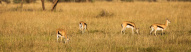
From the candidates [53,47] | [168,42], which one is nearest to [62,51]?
[53,47]

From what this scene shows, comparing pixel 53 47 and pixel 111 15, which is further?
pixel 111 15

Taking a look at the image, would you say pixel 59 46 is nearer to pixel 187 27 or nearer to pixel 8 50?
pixel 8 50

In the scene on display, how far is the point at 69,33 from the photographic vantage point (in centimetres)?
1153

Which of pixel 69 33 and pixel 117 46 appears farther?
pixel 69 33

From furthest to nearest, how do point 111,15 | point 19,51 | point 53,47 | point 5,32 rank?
point 111,15
point 5,32
point 53,47
point 19,51

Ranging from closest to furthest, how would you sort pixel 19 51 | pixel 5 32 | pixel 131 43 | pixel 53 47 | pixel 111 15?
pixel 19 51, pixel 53 47, pixel 131 43, pixel 5 32, pixel 111 15

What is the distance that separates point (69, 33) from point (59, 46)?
3321 mm

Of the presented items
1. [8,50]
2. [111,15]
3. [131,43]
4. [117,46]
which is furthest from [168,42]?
[111,15]

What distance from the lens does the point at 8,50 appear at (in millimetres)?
7684

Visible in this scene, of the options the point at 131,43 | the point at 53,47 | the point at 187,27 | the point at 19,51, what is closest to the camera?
the point at 19,51

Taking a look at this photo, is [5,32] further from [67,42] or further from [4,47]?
[67,42]

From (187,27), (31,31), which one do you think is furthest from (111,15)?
(31,31)

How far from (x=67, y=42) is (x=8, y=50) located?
6.46 feet

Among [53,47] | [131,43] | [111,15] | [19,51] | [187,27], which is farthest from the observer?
[111,15]
